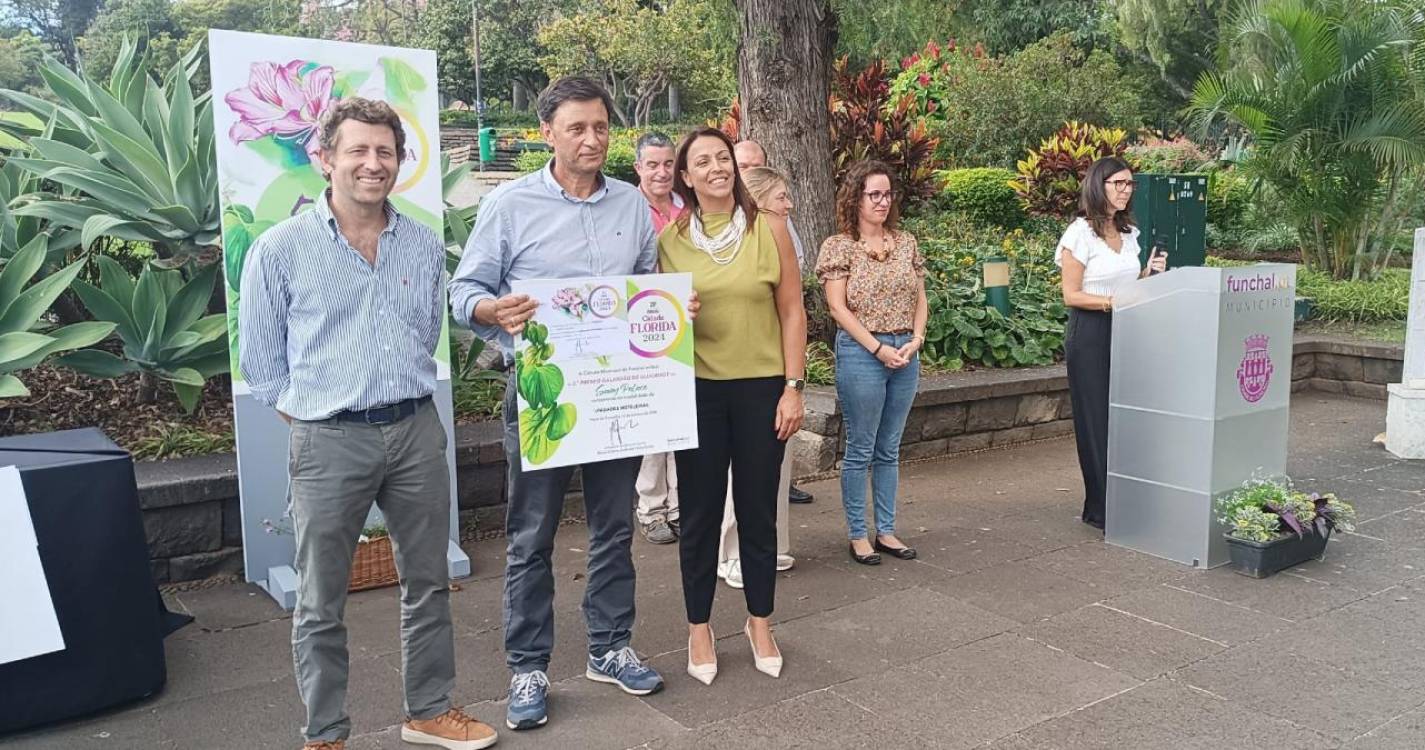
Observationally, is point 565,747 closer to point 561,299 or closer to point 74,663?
point 561,299

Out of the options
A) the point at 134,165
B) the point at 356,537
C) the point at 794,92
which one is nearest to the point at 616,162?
the point at 794,92

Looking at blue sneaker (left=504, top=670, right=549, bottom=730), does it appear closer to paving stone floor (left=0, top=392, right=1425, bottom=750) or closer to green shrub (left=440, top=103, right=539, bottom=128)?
paving stone floor (left=0, top=392, right=1425, bottom=750)

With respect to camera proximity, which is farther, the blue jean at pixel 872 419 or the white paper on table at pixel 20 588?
the blue jean at pixel 872 419

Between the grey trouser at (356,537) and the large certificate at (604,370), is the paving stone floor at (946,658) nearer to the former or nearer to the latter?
the grey trouser at (356,537)

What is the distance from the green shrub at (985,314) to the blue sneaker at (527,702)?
5.12 metres

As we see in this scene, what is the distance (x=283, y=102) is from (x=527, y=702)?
8.68 feet

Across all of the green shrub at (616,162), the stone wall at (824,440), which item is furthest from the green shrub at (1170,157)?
the stone wall at (824,440)

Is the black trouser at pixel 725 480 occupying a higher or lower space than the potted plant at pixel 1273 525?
higher

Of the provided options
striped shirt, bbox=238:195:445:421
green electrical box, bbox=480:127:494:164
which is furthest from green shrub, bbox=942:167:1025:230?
green electrical box, bbox=480:127:494:164

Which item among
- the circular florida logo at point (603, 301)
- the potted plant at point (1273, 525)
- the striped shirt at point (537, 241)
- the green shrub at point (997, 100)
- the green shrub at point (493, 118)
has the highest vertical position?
the green shrub at point (493, 118)

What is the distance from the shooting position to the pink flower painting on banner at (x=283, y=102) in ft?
15.2

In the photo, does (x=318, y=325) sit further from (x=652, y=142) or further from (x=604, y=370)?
(x=652, y=142)

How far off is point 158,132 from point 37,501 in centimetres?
291

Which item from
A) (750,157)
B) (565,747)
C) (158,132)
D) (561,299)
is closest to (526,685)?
(565,747)
